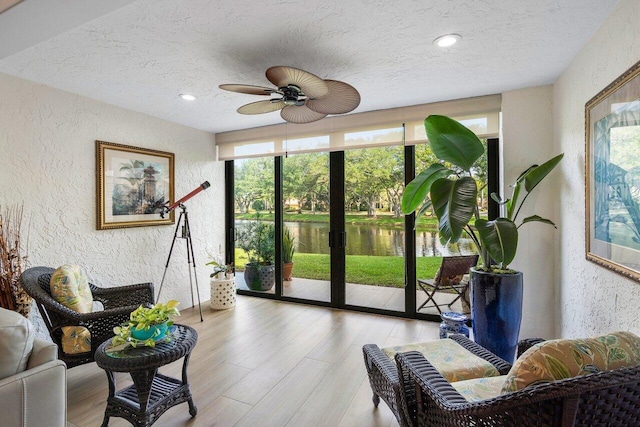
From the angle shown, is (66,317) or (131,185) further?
(131,185)

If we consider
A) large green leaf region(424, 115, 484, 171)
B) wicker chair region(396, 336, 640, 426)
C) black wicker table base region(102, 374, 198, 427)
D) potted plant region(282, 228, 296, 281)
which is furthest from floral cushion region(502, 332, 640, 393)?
potted plant region(282, 228, 296, 281)

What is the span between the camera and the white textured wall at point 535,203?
2.87 meters

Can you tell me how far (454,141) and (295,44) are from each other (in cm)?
136

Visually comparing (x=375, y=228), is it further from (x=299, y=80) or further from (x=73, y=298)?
(x=73, y=298)

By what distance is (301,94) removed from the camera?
2160mm

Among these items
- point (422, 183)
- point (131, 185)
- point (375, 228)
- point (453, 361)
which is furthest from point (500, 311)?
point (131, 185)

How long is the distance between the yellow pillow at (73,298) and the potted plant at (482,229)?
→ 8.90ft

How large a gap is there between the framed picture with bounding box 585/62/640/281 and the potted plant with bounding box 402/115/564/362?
402 millimetres

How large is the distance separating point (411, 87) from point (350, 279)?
2.44 meters

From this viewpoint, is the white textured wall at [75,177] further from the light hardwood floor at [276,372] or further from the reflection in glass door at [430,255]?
the reflection in glass door at [430,255]

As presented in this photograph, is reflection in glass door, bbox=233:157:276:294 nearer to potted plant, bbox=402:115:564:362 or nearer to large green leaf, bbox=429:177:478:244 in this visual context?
potted plant, bbox=402:115:564:362

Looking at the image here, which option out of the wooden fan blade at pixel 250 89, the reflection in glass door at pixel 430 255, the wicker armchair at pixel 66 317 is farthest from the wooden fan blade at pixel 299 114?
the wicker armchair at pixel 66 317

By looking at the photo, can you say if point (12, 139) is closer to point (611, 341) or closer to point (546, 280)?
point (611, 341)

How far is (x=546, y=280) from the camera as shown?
289 cm
